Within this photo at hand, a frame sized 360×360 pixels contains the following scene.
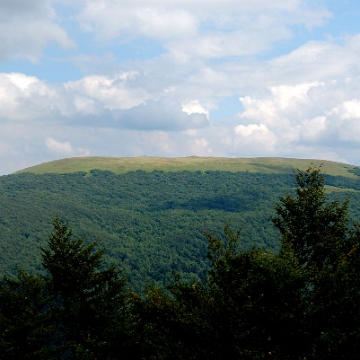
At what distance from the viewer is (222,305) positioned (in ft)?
A: 68.2

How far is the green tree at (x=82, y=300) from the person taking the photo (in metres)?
29.0

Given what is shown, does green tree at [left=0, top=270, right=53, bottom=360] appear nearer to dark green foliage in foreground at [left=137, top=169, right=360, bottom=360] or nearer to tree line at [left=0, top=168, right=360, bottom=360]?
tree line at [left=0, top=168, right=360, bottom=360]

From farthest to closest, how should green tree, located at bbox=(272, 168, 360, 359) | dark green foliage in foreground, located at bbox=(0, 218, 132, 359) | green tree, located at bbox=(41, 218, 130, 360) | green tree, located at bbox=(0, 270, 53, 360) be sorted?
green tree, located at bbox=(41, 218, 130, 360) < dark green foliage in foreground, located at bbox=(0, 218, 132, 359) < green tree, located at bbox=(0, 270, 53, 360) < green tree, located at bbox=(272, 168, 360, 359)

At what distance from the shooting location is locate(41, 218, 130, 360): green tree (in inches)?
1140

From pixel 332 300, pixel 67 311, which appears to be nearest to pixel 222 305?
pixel 332 300

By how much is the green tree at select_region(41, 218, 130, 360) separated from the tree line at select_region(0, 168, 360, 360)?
0.07 metres

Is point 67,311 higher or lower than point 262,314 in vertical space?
lower

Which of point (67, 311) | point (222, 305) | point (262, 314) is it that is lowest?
→ point (67, 311)

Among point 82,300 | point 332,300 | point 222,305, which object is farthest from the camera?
point 82,300

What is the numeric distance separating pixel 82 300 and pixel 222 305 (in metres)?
13.1

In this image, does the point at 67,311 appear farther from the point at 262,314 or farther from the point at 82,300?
the point at 262,314

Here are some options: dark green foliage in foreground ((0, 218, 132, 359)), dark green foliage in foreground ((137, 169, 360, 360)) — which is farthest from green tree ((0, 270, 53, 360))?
dark green foliage in foreground ((137, 169, 360, 360))

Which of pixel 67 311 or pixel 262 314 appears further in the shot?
pixel 67 311

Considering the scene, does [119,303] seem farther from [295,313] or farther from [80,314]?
[295,313]
